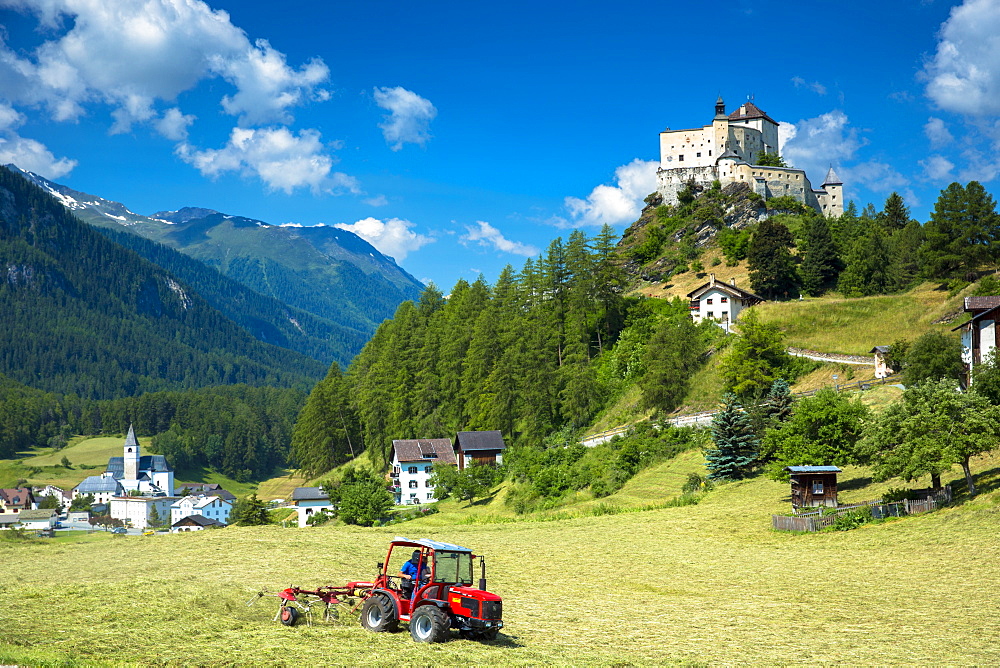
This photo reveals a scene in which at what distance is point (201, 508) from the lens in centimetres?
14062

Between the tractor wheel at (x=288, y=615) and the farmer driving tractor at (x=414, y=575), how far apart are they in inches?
108

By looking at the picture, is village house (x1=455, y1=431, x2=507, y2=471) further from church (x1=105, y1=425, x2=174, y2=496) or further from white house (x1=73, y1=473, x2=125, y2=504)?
church (x1=105, y1=425, x2=174, y2=496)

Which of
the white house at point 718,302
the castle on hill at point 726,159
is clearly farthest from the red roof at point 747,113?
the white house at point 718,302

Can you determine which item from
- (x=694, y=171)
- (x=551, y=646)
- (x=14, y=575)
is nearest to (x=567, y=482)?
(x=14, y=575)

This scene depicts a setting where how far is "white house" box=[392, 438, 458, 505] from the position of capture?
3253 inches

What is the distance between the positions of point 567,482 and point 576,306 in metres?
28.8

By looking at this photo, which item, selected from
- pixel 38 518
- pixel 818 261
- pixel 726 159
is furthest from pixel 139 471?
pixel 818 261

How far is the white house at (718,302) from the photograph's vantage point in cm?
8412

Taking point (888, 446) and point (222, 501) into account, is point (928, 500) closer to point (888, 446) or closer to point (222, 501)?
point (888, 446)

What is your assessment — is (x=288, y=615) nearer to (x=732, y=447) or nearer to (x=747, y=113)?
(x=732, y=447)

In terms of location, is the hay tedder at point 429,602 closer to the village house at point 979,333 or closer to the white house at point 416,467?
the village house at point 979,333

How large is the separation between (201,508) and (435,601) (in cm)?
13452

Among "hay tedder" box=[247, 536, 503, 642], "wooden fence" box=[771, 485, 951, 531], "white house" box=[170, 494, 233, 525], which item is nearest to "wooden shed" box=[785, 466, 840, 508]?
"wooden fence" box=[771, 485, 951, 531]

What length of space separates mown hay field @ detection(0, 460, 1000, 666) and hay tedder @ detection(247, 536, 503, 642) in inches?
17.7
